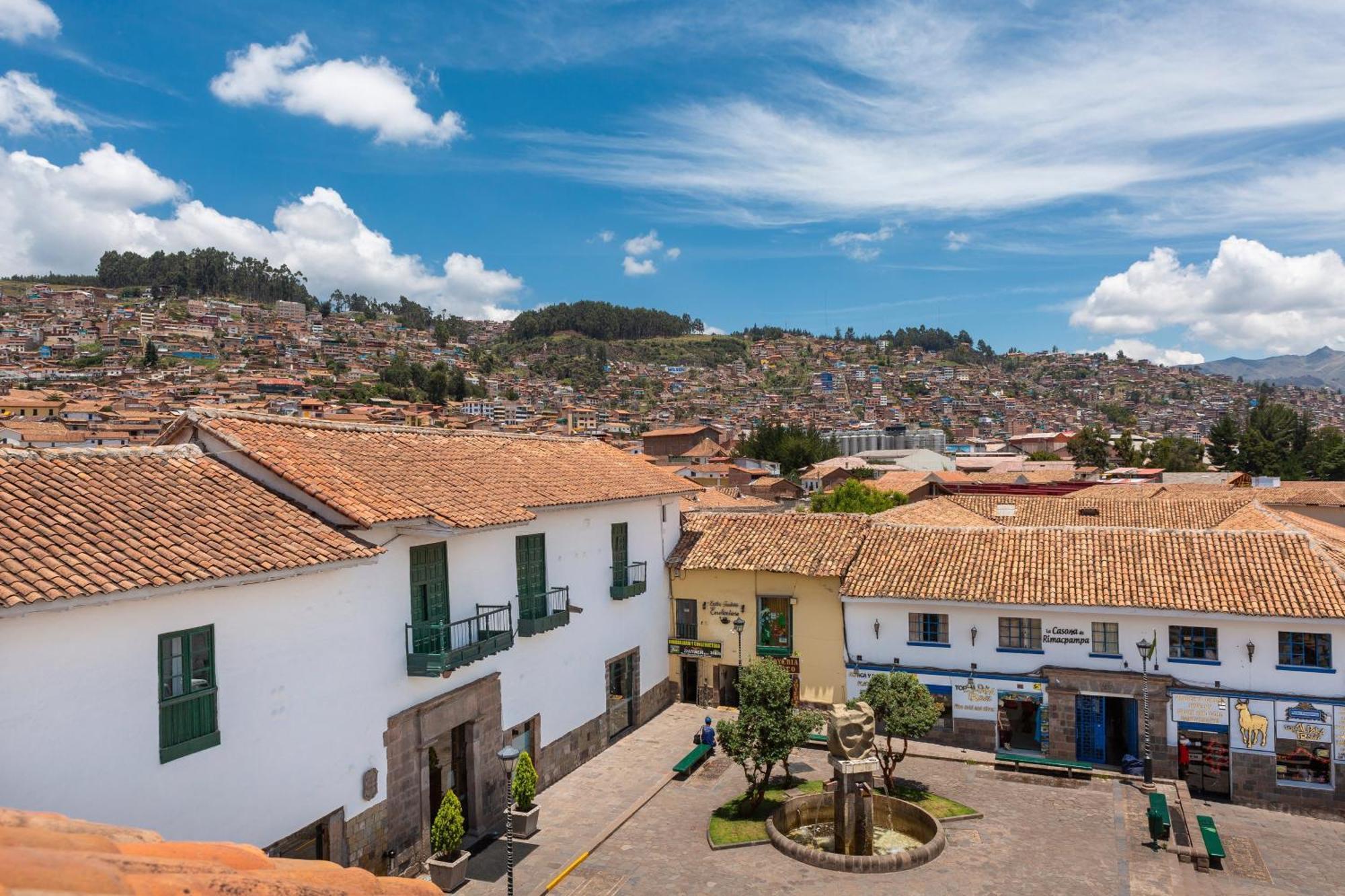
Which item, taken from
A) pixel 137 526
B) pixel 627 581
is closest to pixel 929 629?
pixel 627 581

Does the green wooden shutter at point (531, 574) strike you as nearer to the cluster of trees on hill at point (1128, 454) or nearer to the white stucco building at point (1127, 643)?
the white stucco building at point (1127, 643)

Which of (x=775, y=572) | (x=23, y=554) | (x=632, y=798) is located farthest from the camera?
(x=775, y=572)

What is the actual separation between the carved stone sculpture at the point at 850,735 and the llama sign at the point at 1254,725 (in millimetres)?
9307

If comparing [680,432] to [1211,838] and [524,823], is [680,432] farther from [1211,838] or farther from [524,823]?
[1211,838]

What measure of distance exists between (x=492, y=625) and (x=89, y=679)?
25.4 ft

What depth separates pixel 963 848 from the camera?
15570mm

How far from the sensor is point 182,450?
1272 centimetres

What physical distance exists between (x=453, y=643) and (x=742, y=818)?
22.9 ft

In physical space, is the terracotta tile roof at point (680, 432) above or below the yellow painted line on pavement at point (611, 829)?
above

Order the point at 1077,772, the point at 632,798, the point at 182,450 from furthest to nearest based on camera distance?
the point at 1077,772 → the point at 632,798 → the point at 182,450

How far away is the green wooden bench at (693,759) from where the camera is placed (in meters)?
19.2

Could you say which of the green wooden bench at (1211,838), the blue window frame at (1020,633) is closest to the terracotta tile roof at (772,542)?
the blue window frame at (1020,633)

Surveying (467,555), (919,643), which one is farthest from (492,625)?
(919,643)

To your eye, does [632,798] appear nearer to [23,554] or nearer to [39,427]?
[23,554]
